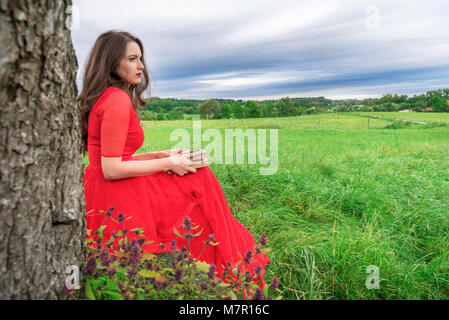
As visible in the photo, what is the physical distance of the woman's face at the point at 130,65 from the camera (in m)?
2.25

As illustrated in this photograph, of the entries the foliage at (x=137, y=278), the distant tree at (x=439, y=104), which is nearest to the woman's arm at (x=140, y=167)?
the foliage at (x=137, y=278)

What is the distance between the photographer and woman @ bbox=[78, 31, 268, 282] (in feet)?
6.68

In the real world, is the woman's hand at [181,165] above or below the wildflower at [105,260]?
above

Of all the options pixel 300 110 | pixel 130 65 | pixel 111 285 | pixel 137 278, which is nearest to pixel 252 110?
pixel 300 110

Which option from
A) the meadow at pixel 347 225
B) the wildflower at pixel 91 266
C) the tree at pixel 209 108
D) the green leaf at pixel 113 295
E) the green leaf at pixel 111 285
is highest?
the tree at pixel 209 108

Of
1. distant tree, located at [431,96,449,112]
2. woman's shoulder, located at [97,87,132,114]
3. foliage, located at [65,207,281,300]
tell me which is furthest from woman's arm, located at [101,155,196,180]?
distant tree, located at [431,96,449,112]

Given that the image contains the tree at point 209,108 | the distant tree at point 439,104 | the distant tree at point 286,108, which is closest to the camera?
the tree at point 209,108

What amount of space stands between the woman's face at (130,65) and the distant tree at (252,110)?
114 feet

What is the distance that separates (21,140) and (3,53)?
1.01ft

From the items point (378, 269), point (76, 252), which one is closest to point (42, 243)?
point (76, 252)

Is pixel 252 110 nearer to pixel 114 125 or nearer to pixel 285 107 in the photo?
pixel 285 107

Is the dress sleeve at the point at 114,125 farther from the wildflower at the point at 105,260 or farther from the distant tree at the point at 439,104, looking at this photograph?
the distant tree at the point at 439,104

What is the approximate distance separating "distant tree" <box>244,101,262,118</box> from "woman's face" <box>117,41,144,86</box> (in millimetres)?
34893

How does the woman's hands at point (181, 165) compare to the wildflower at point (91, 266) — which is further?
the woman's hands at point (181, 165)
